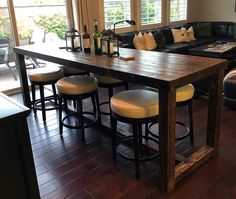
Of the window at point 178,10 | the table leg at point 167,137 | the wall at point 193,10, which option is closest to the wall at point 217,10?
the wall at point 193,10

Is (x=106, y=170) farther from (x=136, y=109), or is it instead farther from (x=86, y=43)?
Result: (x=86, y=43)

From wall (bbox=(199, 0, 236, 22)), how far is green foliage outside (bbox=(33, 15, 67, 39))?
4.39 m

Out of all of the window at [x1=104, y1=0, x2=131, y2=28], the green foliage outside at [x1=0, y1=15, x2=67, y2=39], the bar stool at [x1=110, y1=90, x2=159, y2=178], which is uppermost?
the window at [x1=104, y1=0, x2=131, y2=28]

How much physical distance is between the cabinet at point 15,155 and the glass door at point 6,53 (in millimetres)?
3391

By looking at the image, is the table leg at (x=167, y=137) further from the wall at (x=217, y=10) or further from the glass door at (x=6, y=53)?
the wall at (x=217, y=10)

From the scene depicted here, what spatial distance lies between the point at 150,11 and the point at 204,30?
1.67 m

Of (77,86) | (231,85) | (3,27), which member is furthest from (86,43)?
(3,27)

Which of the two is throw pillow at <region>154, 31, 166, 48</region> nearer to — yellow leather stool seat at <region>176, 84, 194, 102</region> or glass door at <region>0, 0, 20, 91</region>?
glass door at <region>0, 0, 20, 91</region>

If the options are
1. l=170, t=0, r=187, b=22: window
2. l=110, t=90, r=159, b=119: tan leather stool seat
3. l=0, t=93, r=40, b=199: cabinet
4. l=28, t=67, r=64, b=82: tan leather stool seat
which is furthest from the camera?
l=170, t=0, r=187, b=22: window

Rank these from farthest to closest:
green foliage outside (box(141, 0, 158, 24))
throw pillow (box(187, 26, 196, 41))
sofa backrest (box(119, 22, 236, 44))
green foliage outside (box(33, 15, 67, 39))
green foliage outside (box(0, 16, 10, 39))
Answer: throw pillow (box(187, 26, 196, 41)) → sofa backrest (box(119, 22, 236, 44)) → green foliage outside (box(141, 0, 158, 24)) → green foliage outside (box(33, 15, 67, 39)) → green foliage outside (box(0, 16, 10, 39))

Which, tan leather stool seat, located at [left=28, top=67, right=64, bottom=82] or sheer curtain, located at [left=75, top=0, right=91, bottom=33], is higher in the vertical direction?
sheer curtain, located at [left=75, top=0, right=91, bottom=33]

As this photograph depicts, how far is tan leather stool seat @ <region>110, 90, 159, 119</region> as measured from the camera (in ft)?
6.49

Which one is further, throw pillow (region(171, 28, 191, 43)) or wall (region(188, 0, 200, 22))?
wall (region(188, 0, 200, 22))

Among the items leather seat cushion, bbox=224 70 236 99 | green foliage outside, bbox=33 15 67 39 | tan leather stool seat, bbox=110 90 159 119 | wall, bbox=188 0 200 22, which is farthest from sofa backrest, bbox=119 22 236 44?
tan leather stool seat, bbox=110 90 159 119
